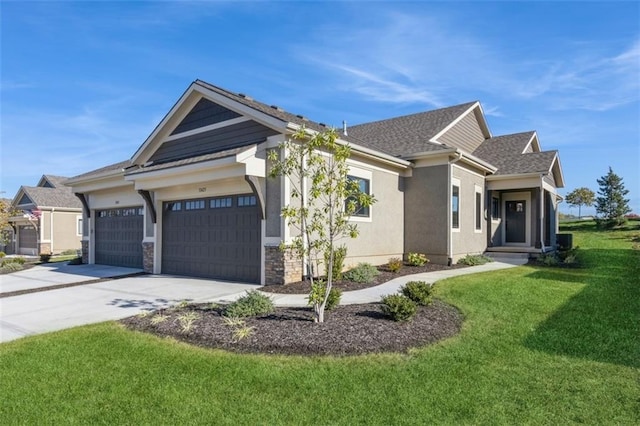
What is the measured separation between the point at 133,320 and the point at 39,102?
501 inches

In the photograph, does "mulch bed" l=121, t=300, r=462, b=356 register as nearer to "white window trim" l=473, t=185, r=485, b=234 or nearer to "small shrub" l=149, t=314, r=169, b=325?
"small shrub" l=149, t=314, r=169, b=325

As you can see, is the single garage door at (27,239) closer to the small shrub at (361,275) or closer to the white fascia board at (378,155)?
the white fascia board at (378,155)

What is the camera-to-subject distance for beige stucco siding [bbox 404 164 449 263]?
14125mm

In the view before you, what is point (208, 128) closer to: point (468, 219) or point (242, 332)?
point (242, 332)

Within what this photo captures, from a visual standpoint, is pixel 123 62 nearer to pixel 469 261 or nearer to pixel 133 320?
pixel 133 320

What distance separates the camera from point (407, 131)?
17.6m

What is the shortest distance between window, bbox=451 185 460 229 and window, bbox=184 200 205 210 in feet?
28.9

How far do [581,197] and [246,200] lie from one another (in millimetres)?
48502

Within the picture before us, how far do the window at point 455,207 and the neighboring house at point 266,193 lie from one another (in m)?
0.04

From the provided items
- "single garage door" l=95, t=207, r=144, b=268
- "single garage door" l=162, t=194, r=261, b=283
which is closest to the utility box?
"single garage door" l=162, t=194, r=261, b=283

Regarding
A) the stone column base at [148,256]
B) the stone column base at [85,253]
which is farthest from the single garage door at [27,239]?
the stone column base at [148,256]

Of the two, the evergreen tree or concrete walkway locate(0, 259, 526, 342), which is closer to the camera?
concrete walkway locate(0, 259, 526, 342)

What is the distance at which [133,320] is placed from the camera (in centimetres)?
752

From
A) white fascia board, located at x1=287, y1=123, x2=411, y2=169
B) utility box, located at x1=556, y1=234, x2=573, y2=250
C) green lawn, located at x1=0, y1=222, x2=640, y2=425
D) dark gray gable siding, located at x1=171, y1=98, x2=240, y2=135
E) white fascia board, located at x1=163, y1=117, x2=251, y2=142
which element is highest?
dark gray gable siding, located at x1=171, y1=98, x2=240, y2=135
